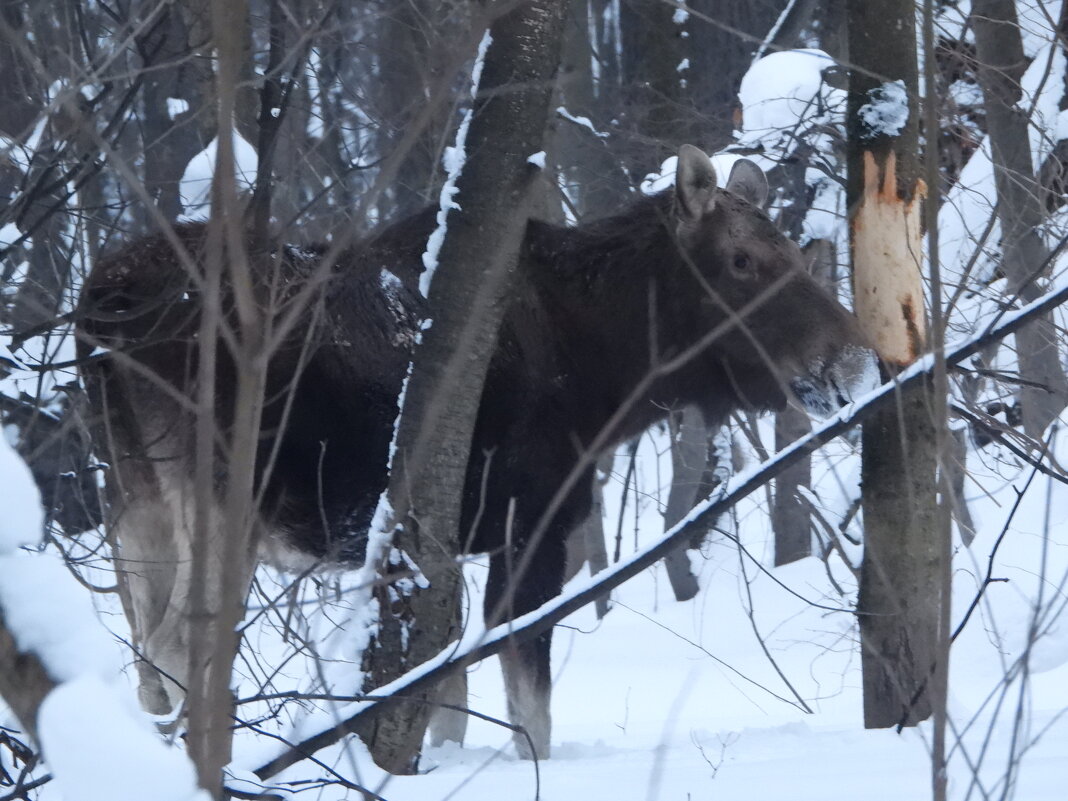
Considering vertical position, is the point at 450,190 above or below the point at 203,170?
below

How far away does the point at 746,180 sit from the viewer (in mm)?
6480

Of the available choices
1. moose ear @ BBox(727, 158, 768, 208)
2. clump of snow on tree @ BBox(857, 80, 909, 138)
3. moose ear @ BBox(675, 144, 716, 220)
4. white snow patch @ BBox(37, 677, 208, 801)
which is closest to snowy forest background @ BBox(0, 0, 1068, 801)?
white snow patch @ BBox(37, 677, 208, 801)

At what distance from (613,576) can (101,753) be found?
1698 mm

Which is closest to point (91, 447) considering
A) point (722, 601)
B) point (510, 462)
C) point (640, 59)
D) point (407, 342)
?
point (407, 342)

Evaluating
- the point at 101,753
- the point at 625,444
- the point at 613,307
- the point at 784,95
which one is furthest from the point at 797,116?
the point at 101,753

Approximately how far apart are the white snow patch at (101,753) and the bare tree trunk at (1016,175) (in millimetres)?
7378

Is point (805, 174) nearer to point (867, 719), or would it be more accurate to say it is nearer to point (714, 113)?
point (714, 113)

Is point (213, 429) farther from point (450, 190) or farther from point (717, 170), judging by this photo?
point (717, 170)

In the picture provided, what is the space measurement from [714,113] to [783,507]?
4.20 meters

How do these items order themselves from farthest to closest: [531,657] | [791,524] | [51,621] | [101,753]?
[791,524] → [531,657] → [51,621] → [101,753]

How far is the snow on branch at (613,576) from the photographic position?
8.86 feet

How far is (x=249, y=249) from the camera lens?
14.0 feet

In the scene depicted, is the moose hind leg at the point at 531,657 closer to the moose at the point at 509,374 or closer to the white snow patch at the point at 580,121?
the moose at the point at 509,374

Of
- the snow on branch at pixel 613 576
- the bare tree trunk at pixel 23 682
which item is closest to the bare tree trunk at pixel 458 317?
the snow on branch at pixel 613 576
